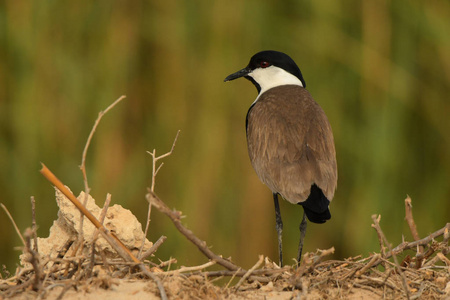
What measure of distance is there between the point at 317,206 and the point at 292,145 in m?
0.38

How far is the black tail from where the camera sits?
11.5ft

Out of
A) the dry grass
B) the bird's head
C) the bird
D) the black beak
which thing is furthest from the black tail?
the black beak

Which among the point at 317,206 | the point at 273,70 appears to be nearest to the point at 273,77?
the point at 273,70

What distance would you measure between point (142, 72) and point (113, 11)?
15.1 inches

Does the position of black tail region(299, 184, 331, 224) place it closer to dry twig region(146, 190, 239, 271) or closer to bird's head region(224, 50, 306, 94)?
dry twig region(146, 190, 239, 271)

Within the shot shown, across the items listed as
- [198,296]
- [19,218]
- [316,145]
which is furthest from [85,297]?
[19,218]

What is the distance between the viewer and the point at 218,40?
4793 millimetres

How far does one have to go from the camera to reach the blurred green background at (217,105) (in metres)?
4.72

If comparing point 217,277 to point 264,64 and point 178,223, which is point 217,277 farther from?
point 264,64

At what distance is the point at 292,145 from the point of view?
149 inches

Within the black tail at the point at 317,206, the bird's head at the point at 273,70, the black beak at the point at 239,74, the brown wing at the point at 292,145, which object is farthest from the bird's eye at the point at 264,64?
the black tail at the point at 317,206

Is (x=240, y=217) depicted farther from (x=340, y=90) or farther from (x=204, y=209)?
(x=340, y=90)

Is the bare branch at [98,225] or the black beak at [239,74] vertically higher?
the black beak at [239,74]

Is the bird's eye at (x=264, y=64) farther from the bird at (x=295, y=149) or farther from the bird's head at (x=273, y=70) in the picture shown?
the bird at (x=295, y=149)
